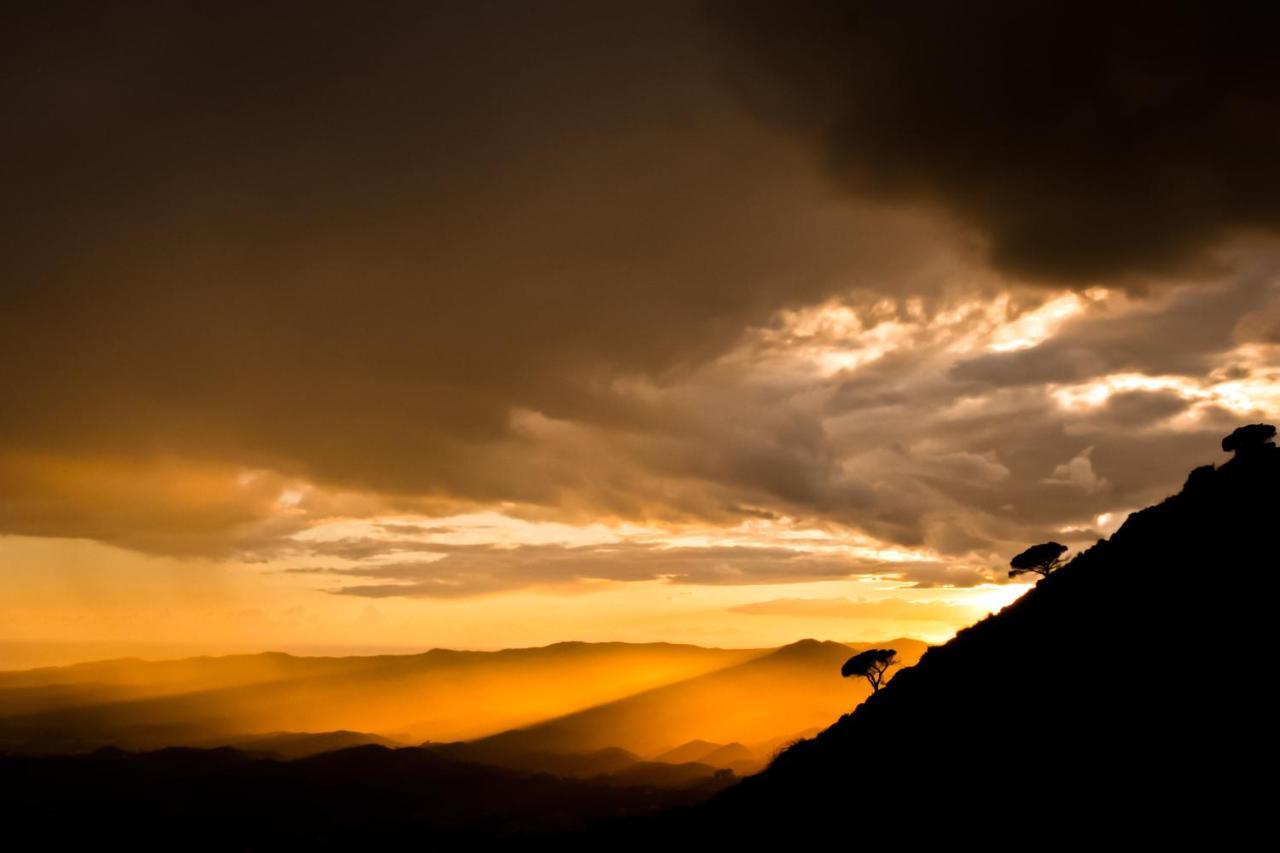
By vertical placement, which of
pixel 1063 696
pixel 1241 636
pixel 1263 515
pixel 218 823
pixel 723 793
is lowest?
pixel 218 823

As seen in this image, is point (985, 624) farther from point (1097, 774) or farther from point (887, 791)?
point (1097, 774)

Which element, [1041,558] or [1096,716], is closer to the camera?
[1096,716]

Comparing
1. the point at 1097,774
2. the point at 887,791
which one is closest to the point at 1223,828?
the point at 1097,774

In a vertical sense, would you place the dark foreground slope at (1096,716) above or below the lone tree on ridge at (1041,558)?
below

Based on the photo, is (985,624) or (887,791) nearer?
(887,791)

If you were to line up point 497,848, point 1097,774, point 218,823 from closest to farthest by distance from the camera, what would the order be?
point 1097,774, point 497,848, point 218,823

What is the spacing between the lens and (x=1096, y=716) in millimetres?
35875

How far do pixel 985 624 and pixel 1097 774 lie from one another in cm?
2872

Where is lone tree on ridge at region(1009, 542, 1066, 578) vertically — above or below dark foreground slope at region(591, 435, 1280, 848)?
above

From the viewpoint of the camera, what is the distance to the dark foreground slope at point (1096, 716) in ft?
97.4

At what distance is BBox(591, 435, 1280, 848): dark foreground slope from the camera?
2969 centimetres

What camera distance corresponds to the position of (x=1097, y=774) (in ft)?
106

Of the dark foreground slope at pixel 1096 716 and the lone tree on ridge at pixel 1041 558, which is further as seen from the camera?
the lone tree on ridge at pixel 1041 558

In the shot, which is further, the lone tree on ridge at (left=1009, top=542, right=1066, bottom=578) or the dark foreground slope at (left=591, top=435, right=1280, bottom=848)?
the lone tree on ridge at (left=1009, top=542, right=1066, bottom=578)
